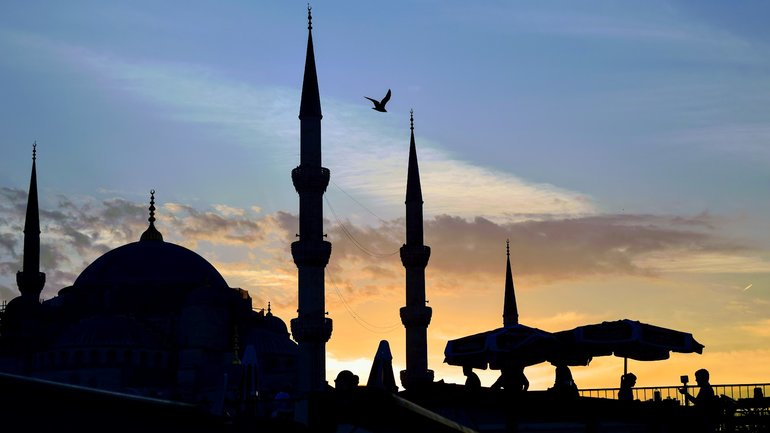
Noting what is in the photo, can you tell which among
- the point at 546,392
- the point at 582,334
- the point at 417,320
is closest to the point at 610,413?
the point at 546,392

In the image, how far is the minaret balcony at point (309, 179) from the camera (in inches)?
1714

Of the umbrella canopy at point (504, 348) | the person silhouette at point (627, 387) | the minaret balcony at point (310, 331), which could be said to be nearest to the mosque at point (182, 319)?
the minaret balcony at point (310, 331)

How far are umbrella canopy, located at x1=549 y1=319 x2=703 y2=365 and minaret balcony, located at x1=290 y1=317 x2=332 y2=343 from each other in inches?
822

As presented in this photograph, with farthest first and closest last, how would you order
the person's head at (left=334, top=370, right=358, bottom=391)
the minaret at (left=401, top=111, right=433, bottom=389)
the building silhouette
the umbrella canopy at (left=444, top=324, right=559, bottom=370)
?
the building silhouette, the minaret at (left=401, top=111, right=433, bottom=389), the umbrella canopy at (left=444, top=324, right=559, bottom=370), the person's head at (left=334, top=370, right=358, bottom=391)

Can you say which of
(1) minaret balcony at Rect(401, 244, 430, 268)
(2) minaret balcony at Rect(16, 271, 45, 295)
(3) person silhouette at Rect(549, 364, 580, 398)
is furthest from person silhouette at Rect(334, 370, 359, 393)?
(2) minaret balcony at Rect(16, 271, 45, 295)

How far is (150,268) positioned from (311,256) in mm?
18300

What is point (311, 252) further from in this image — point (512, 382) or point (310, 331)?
point (512, 382)

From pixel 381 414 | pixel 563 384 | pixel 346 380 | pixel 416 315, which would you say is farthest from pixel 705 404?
pixel 416 315

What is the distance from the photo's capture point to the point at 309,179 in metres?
43.5

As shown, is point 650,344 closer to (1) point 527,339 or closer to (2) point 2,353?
(1) point 527,339

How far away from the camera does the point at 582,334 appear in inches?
859

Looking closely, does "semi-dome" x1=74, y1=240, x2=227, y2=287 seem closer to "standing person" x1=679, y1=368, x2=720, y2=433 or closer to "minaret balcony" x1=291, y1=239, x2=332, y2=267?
"minaret balcony" x1=291, y1=239, x2=332, y2=267

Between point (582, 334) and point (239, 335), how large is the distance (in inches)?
1390

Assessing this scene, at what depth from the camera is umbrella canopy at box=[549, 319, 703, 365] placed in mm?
21469
